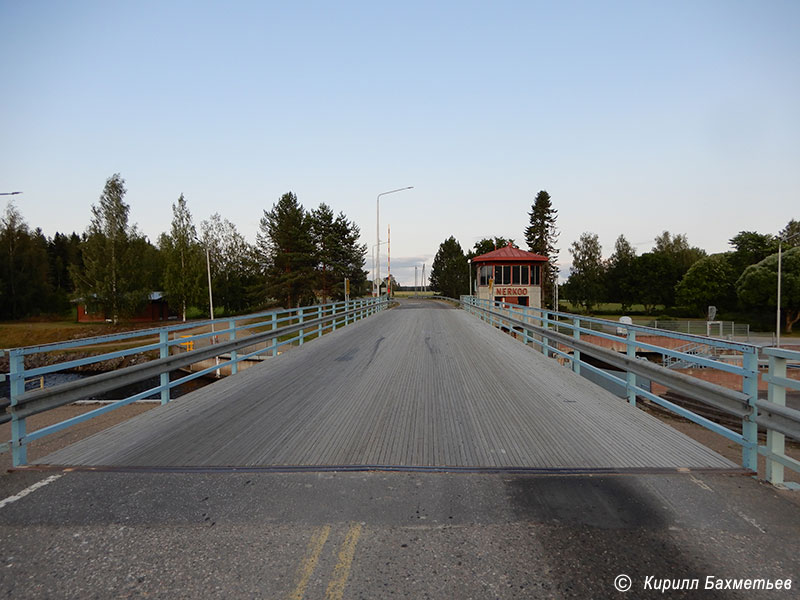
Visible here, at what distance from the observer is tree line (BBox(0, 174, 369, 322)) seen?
5234cm

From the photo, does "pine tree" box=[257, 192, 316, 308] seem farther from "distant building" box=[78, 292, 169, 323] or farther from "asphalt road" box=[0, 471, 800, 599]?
"asphalt road" box=[0, 471, 800, 599]

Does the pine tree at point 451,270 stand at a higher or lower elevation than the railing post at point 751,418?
higher

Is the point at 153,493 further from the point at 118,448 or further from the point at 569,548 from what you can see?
the point at 569,548

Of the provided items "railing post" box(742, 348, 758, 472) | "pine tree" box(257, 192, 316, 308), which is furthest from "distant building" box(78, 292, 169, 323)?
"railing post" box(742, 348, 758, 472)

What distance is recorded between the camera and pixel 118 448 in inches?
200

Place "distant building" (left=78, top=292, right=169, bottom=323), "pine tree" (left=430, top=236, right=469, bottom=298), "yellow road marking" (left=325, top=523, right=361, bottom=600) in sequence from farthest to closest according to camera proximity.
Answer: "pine tree" (left=430, top=236, right=469, bottom=298) < "distant building" (left=78, top=292, right=169, bottom=323) < "yellow road marking" (left=325, top=523, right=361, bottom=600)

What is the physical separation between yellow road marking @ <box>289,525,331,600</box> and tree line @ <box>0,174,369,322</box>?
54.2 metres

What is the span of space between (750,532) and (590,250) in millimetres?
90083

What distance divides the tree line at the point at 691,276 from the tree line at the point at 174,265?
44534 mm

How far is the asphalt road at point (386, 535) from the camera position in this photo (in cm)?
267

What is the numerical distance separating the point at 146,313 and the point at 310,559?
64.3 m

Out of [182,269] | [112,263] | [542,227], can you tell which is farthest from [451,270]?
[112,263]

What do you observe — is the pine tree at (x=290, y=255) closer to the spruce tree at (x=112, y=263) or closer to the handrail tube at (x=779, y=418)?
the spruce tree at (x=112, y=263)

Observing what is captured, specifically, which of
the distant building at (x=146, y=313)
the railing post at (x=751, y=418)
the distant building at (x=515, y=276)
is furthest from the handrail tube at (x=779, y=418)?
the distant building at (x=146, y=313)
